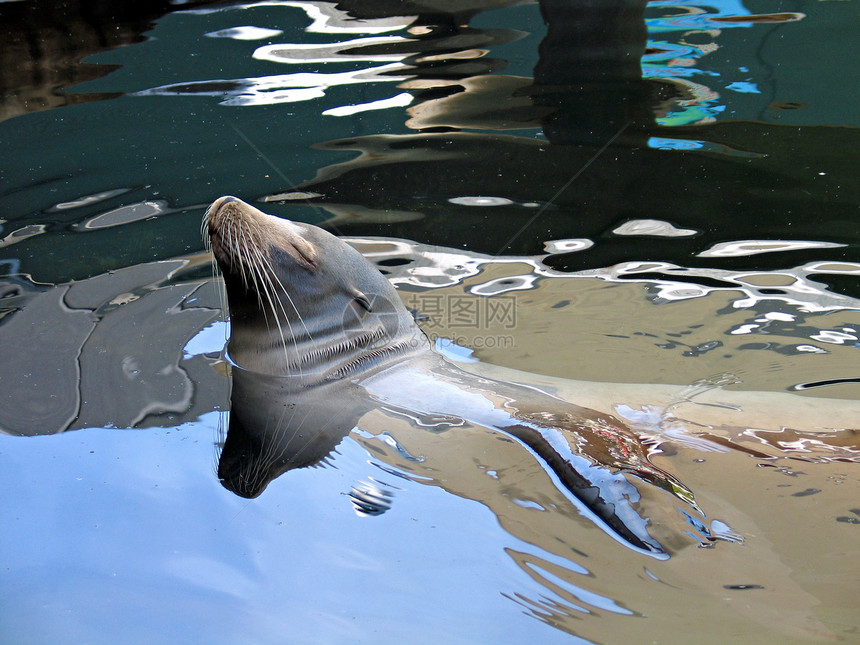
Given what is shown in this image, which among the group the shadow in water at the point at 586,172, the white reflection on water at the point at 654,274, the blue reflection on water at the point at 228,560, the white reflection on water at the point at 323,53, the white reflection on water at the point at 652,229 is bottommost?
the blue reflection on water at the point at 228,560

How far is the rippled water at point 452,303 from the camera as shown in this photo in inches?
79.0

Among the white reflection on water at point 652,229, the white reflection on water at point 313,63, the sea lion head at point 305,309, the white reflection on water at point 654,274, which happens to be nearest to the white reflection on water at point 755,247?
the white reflection on water at point 654,274

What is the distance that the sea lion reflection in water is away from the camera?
8.05ft

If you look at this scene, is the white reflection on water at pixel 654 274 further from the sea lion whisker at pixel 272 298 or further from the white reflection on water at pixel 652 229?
the sea lion whisker at pixel 272 298

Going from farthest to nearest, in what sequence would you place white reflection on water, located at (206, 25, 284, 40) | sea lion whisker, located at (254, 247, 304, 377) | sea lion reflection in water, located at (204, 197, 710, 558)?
white reflection on water, located at (206, 25, 284, 40) < sea lion whisker, located at (254, 247, 304, 377) < sea lion reflection in water, located at (204, 197, 710, 558)

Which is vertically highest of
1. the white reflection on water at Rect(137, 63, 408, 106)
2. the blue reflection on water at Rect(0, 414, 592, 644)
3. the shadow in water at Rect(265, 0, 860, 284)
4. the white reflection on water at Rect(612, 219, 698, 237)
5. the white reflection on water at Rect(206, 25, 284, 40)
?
the white reflection on water at Rect(206, 25, 284, 40)

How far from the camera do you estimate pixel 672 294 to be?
3723mm

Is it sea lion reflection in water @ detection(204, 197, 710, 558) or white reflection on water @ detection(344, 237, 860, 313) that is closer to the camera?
sea lion reflection in water @ detection(204, 197, 710, 558)

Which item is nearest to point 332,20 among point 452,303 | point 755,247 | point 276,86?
point 276,86

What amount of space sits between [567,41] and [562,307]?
3538 mm

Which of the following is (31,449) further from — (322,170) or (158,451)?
(322,170)

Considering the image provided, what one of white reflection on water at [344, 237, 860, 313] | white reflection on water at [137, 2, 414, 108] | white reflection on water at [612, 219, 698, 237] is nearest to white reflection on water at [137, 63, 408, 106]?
white reflection on water at [137, 2, 414, 108]

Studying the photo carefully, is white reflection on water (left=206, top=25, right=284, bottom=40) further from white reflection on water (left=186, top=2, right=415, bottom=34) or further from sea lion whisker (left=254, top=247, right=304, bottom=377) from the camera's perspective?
sea lion whisker (left=254, top=247, right=304, bottom=377)

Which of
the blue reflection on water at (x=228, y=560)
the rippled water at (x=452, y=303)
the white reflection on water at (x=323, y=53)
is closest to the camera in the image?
the blue reflection on water at (x=228, y=560)
